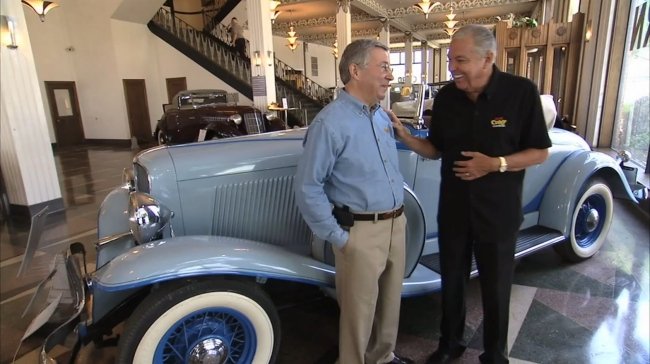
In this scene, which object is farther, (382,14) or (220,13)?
(382,14)

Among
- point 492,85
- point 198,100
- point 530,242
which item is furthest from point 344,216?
point 198,100

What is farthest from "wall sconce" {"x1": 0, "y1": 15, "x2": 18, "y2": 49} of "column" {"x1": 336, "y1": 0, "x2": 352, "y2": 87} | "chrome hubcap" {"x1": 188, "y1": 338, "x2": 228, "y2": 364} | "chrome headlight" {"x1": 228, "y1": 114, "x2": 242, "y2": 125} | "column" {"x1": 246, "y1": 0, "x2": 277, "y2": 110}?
"column" {"x1": 336, "y1": 0, "x2": 352, "y2": 87}

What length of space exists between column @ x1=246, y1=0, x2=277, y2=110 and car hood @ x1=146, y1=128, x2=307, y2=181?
9590 millimetres

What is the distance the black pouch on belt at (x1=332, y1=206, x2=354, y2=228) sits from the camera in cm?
177

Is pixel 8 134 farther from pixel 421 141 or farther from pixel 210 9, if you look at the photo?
pixel 210 9

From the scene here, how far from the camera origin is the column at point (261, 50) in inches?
448

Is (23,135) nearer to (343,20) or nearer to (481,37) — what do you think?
(481,37)

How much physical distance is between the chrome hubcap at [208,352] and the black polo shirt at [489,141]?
4.10 ft

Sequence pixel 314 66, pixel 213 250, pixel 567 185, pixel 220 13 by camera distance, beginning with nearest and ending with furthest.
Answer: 1. pixel 213 250
2. pixel 567 185
3. pixel 220 13
4. pixel 314 66

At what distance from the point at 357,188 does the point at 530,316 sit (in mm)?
1747

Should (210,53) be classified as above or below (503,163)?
above

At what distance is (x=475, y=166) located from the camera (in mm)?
1820

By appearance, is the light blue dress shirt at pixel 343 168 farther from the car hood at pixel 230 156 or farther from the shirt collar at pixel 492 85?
the car hood at pixel 230 156

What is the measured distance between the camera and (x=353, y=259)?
1.80m
